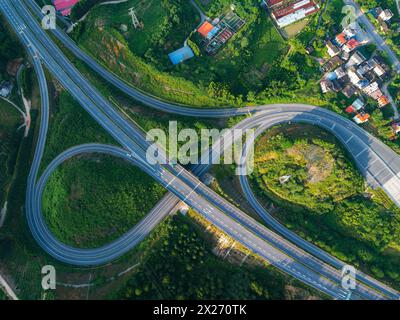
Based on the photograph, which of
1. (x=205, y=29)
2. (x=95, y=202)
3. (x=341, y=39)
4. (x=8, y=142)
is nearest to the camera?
(x=95, y=202)

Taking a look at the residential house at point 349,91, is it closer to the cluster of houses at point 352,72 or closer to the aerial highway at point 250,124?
the cluster of houses at point 352,72

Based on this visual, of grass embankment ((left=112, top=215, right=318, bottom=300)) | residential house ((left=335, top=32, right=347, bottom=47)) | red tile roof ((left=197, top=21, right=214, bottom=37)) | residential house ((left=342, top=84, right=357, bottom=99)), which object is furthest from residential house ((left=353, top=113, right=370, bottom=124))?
red tile roof ((left=197, top=21, right=214, bottom=37))

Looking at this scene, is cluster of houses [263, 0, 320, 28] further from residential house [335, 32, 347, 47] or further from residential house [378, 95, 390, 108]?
residential house [378, 95, 390, 108]

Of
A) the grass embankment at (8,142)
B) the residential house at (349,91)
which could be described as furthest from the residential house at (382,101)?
the grass embankment at (8,142)

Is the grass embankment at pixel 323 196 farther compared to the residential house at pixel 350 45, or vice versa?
the residential house at pixel 350 45

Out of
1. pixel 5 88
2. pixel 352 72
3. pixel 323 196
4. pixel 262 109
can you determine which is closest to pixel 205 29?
pixel 262 109

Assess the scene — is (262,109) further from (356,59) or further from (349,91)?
(356,59)
